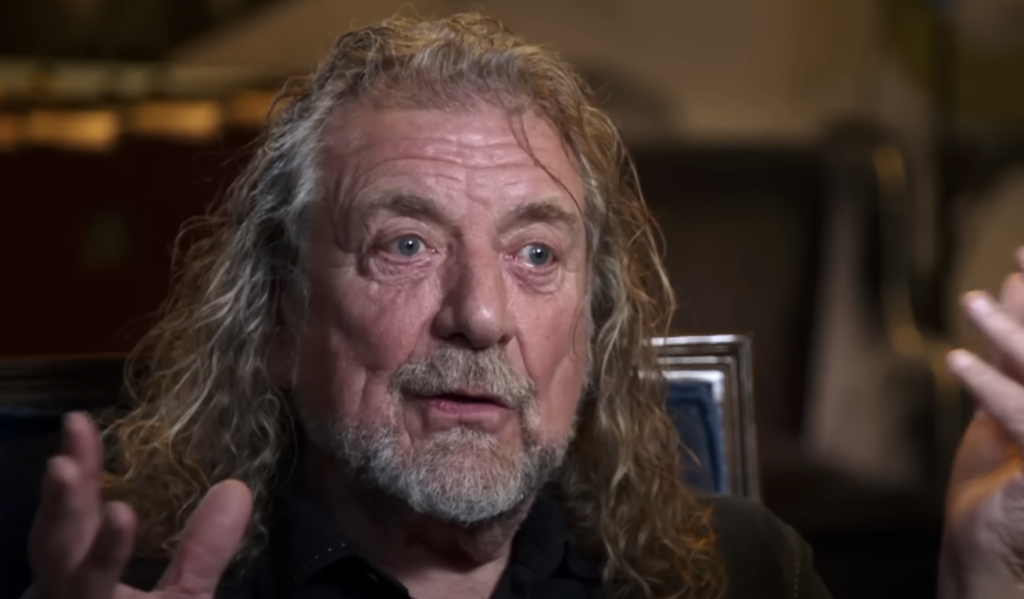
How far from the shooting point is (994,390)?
1.04 metres

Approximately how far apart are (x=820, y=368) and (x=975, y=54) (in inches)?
33.2

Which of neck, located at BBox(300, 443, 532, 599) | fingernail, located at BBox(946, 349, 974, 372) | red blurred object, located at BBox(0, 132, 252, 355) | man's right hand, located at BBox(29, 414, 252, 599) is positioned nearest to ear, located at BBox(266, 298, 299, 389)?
neck, located at BBox(300, 443, 532, 599)

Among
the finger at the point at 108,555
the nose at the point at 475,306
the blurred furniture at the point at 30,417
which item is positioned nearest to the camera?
the finger at the point at 108,555

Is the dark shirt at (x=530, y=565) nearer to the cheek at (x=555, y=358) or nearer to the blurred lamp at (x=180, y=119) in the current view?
the cheek at (x=555, y=358)

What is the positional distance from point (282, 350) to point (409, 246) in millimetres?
238

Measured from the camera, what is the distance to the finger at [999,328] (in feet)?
3.39

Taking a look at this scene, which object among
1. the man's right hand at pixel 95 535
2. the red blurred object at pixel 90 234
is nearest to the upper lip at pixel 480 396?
the man's right hand at pixel 95 535

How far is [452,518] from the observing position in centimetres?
118

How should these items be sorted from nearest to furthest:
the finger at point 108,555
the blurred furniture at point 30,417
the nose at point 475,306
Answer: the finger at point 108,555
the nose at point 475,306
the blurred furniture at point 30,417

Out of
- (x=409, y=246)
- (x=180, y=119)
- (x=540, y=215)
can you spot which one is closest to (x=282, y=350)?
(x=409, y=246)

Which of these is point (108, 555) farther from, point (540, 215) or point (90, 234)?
point (90, 234)

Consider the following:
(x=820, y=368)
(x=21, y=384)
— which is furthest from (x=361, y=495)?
(x=820, y=368)

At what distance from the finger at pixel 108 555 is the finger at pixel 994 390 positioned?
71 centimetres

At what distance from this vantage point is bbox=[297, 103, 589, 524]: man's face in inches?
46.2
